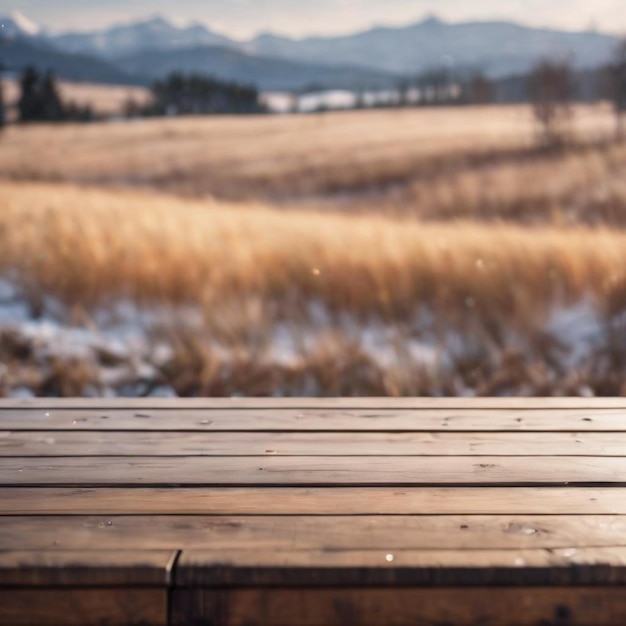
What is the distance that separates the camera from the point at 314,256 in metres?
3.82

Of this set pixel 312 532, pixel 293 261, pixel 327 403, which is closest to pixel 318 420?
pixel 327 403

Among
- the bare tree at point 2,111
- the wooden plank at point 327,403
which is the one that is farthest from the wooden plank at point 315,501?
the bare tree at point 2,111

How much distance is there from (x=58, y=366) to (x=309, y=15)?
6.42 ft

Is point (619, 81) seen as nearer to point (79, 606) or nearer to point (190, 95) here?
point (190, 95)

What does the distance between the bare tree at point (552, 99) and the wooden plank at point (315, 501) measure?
313 centimetres

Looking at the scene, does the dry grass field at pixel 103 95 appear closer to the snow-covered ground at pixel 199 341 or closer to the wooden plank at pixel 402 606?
the snow-covered ground at pixel 199 341

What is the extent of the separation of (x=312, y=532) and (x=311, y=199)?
132 inches

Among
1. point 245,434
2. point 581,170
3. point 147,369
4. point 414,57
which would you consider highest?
point 414,57

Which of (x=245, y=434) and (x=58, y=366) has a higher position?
(x=245, y=434)

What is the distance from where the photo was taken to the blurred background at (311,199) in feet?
11.5

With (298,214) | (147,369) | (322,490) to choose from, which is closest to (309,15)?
(298,214)

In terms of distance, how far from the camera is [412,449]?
1420mm

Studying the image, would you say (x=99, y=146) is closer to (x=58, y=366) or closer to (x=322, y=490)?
(x=58, y=366)

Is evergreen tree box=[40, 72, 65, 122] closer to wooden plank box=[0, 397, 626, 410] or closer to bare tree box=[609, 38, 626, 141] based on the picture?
wooden plank box=[0, 397, 626, 410]
